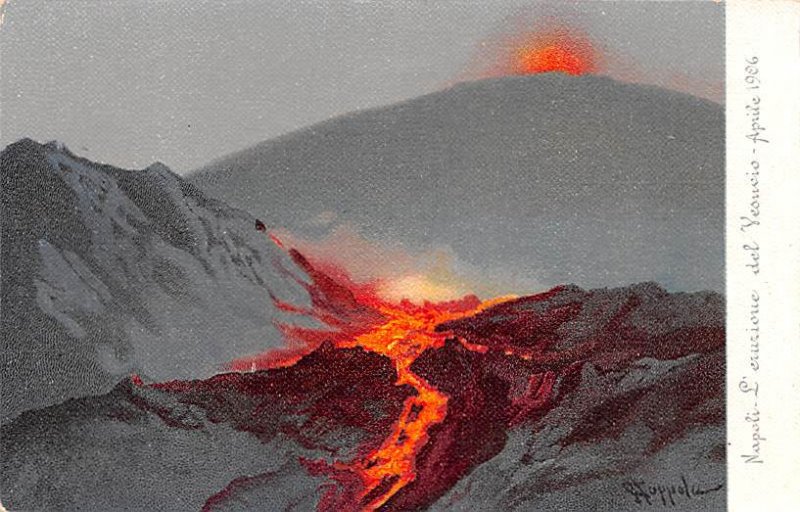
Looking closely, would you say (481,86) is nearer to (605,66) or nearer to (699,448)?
(605,66)

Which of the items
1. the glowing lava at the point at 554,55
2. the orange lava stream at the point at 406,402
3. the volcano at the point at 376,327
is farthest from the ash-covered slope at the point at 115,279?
the glowing lava at the point at 554,55
